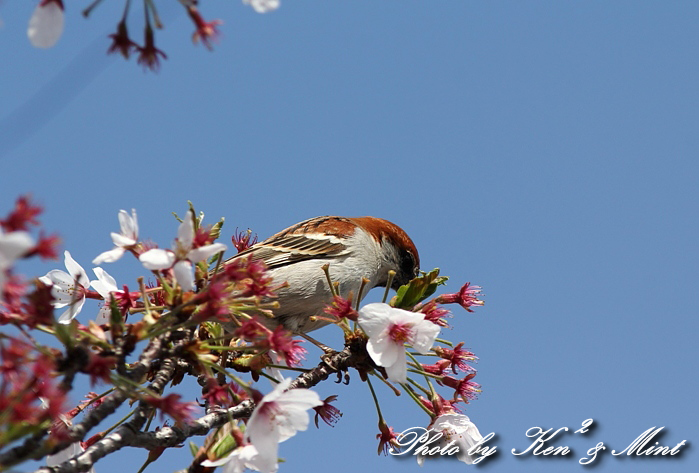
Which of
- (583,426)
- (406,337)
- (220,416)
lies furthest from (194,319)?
(583,426)

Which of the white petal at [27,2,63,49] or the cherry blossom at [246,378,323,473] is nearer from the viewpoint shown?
the white petal at [27,2,63,49]

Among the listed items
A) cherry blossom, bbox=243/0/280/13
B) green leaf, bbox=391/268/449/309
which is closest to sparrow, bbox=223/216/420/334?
green leaf, bbox=391/268/449/309

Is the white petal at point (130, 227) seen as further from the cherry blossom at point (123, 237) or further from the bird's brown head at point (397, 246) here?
the bird's brown head at point (397, 246)

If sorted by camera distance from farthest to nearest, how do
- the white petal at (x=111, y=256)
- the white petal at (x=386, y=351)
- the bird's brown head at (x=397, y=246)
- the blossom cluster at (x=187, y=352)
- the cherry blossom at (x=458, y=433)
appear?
the bird's brown head at (x=397, y=246)
the cherry blossom at (x=458, y=433)
the white petal at (x=386, y=351)
the white petal at (x=111, y=256)
the blossom cluster at (x=187, y=352)

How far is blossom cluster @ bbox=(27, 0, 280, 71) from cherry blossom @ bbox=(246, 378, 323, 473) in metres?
1.32

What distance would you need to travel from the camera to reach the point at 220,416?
11.9ft

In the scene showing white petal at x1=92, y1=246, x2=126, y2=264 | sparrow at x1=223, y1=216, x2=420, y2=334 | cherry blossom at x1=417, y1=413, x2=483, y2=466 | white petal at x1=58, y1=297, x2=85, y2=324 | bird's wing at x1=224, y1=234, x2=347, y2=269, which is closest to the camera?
white petal at x1=92, y1=246, x2=126, y2=264

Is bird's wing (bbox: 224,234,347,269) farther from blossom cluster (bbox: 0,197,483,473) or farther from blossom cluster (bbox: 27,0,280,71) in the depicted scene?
blossom cluster (bbox: 27,0,280,71)

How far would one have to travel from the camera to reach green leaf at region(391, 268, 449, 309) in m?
4.02

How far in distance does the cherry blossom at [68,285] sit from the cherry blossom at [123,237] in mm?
679

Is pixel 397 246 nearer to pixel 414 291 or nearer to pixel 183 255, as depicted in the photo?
pixel 414 291

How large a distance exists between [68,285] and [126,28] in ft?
6.45

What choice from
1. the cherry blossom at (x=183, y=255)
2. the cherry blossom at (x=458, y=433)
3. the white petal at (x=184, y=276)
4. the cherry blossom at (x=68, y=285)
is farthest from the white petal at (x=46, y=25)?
the cherry blossom at (x=458, y=433)

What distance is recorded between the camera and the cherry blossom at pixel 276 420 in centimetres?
307
